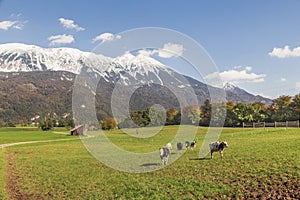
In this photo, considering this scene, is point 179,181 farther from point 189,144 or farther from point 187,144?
point 189,144

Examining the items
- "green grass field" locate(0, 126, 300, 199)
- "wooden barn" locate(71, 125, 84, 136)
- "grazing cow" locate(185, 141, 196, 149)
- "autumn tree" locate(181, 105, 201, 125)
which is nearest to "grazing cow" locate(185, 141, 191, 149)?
"grazing cow" locate(185, 141, 196, 149)

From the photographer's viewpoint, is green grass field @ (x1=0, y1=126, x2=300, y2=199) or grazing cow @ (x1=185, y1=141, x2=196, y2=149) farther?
grazing cow @ (x1=185, y1=141, x2=196, y2=149)

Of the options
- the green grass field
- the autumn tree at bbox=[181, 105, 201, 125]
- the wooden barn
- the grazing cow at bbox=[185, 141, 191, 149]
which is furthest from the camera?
the wooden barn

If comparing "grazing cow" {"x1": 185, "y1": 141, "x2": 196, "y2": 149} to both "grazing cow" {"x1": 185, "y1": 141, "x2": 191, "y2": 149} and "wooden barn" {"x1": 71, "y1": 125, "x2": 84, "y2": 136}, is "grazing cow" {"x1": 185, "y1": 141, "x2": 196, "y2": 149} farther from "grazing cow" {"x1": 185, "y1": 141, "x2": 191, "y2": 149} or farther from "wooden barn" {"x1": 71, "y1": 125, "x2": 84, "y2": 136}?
"wooden barn" {"x1": 71, "y1": 125, "x2": 84, "y2": 136}

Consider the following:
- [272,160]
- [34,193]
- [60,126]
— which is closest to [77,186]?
[34,193]

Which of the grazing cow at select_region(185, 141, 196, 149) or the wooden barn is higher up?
the grazing cow at select_region(185, 141, 196, 149)

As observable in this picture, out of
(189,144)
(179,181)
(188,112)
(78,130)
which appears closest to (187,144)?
(189,144)

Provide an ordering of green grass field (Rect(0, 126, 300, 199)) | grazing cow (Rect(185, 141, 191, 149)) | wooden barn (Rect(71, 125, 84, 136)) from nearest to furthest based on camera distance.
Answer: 1. green grass field (Rect(0, 126, 300, 199))
2. grazing cow (Rect(185, 141, 191, 149))
3. wooden barn (Rect(71, 125, 84, 136))

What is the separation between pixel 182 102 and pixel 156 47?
6212 millimetres

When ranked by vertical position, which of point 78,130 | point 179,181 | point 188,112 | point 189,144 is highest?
point 188,112

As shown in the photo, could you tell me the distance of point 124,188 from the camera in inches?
778

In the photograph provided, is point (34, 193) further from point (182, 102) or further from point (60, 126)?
point (60, 126)

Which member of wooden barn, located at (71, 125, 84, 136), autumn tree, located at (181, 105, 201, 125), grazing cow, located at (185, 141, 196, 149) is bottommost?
wooden barn, located at (71, 125, 84, 136)

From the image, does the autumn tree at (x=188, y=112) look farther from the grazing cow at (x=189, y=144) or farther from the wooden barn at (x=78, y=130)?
the wooden barn at (x=78, y=130)
